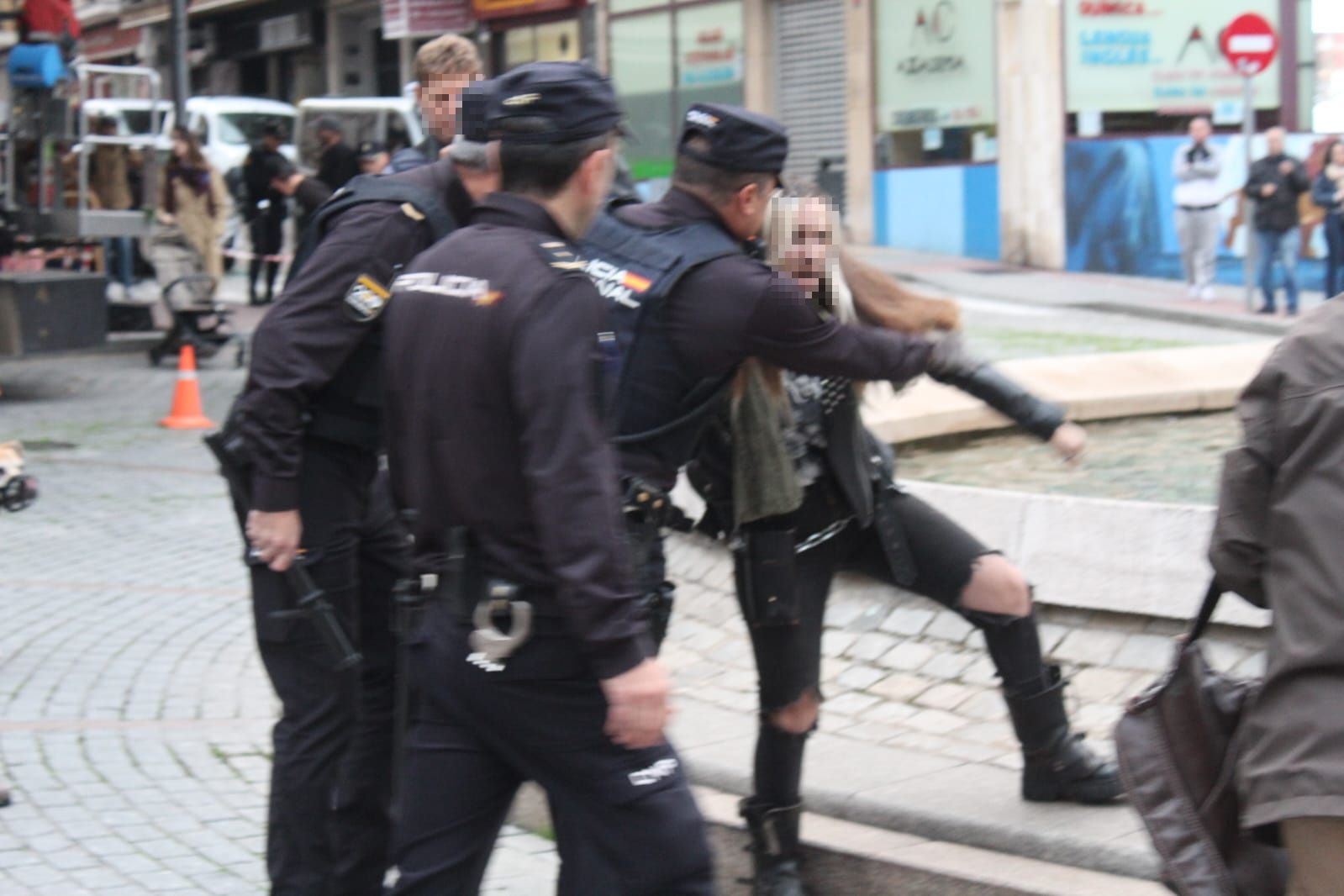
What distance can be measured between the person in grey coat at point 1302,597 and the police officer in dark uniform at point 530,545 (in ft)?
2.92

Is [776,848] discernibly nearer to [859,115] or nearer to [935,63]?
[935,63]

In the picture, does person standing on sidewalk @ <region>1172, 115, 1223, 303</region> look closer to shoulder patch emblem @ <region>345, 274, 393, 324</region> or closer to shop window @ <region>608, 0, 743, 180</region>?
shop window @ <region>608, 0, 743, 180</region>

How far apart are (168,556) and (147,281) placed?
17.6 meters

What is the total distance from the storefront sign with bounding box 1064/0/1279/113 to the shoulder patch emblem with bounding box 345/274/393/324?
1843 centimetres

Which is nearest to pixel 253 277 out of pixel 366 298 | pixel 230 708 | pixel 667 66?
pixel 667 66

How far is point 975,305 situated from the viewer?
18516 millimetres

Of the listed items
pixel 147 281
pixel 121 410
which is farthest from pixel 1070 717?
pixel 147 281

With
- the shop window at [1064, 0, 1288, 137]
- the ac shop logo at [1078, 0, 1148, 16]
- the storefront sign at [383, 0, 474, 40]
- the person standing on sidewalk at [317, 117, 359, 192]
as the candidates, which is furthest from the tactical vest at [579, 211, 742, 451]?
the storefront sign at [383, 0, 474, 40]

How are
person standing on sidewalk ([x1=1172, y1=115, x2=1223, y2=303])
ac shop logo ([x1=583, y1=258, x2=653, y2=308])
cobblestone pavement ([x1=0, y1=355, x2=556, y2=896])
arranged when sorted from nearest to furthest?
ac shop logo ([x1=583, y1=258, x2=653, y2=308]) < cobblestone pavement ([x1=0, y1=355, x2=556, y2=896]) < person standing on sidewalk ([x1=1172, y1=115, x2=1223, y2=303])

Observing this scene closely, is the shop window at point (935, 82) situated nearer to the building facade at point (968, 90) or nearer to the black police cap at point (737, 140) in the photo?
the building facade at point (968, 90)

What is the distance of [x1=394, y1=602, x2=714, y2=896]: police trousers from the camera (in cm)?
293

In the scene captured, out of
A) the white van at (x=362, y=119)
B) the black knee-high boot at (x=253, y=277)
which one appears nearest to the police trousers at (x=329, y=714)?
the black knee-high boot at (x=253, y=277)

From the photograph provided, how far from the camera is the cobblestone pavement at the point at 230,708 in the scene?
4.66 meters

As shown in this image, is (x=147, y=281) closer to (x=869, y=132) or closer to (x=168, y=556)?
(x=869, y=132)
